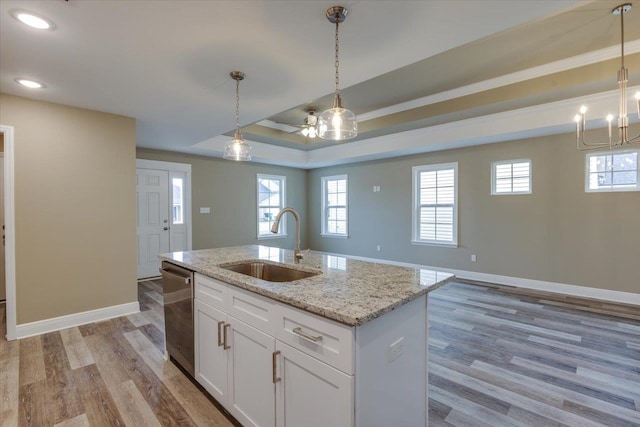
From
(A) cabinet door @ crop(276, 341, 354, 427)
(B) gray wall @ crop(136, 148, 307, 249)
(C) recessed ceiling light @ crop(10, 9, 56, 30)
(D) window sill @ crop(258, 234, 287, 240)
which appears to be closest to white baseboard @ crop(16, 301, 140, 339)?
(B) gray wall @ crop(136, 148, 307, 249)

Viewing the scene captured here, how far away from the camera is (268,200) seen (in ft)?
24.1

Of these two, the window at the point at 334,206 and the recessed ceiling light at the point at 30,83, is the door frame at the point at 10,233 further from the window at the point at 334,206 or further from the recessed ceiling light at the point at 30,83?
the window at the point at 334,206

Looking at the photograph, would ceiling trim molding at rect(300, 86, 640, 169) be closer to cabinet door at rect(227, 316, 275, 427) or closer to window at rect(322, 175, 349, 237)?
window at rect(322, 175, 349, 237)

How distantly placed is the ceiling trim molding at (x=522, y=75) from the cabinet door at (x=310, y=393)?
13.5ft

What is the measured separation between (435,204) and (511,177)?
1.32 meters

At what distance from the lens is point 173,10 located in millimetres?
1770

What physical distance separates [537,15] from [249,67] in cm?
204

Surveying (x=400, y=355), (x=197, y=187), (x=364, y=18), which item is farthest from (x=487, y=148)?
(x=197, y=187)

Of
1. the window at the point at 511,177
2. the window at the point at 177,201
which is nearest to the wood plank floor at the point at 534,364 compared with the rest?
the window at the point at 511,177

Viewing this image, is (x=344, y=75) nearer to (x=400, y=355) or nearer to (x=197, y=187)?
(x=400, y=355)

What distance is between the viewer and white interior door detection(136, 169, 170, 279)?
531cm

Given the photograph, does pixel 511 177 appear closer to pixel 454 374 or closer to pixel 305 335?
pixel 454 374

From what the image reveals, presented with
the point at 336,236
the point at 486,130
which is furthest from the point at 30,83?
the point at 336,236

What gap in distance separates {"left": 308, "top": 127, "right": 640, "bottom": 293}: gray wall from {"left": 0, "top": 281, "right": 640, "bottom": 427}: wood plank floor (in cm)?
82
